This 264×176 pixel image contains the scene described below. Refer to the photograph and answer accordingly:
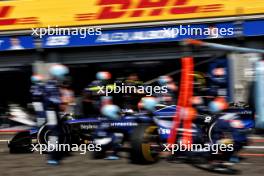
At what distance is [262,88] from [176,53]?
23.2 feet

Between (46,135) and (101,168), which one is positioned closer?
(101,168)

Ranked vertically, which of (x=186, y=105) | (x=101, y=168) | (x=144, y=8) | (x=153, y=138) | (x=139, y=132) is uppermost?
(x=144, y=8)

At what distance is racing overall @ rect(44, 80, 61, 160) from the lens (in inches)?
365

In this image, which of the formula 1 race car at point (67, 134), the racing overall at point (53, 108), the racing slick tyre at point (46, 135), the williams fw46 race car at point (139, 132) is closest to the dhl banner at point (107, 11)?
the williams fw46 race car at point (139, 132)

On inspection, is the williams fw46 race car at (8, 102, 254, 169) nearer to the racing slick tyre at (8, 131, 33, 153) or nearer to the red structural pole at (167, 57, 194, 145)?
the racing slick tyre at (8, 131, 33, 153)

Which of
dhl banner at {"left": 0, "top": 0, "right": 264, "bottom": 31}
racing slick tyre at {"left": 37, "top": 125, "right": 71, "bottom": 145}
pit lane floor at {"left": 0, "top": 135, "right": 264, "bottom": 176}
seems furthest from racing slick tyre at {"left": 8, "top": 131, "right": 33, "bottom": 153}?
dhl banner at {"left": 0, "top": 0, "right": 264, "bottom": 31}

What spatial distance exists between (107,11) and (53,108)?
8.69 meters

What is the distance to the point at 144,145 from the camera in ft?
26.9

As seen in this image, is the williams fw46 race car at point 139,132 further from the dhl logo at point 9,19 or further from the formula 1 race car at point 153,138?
the dhl logo at point 9,19

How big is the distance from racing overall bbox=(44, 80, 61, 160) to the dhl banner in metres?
8.16

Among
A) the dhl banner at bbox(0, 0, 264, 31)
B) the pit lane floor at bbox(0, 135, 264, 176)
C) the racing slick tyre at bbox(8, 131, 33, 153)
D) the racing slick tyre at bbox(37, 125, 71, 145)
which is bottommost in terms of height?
the pit lane floor at bbox(0, 135, 264, 176)

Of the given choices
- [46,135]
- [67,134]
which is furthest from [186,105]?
[46,135]

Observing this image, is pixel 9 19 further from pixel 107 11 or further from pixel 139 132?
pixel 139 132

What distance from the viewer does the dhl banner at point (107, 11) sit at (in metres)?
16.2
